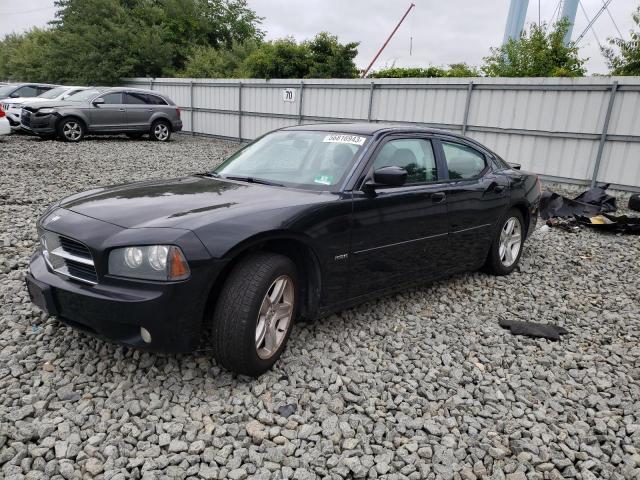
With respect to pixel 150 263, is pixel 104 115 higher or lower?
higher

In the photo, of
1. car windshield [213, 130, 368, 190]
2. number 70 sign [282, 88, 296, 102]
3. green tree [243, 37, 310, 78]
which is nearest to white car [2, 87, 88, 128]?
number 70 sign [282, 88, 296, 102]

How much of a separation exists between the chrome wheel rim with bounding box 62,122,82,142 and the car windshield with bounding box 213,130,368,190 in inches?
464

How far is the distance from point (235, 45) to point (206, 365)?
88.9 feet

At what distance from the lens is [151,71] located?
2648 centimetres

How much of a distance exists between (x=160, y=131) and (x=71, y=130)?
2847 millimetres

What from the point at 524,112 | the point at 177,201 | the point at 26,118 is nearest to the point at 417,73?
the point at 524,112

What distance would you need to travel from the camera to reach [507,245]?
5195 millimetres

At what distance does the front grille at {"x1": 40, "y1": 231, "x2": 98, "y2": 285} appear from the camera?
106 inches

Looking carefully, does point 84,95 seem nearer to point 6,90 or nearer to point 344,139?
point 6,90

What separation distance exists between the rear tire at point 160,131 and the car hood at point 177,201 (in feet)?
43.2

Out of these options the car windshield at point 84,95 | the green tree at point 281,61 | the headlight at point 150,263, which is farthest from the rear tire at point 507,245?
the green tree at point 281,61

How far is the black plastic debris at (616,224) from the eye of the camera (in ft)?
23.5

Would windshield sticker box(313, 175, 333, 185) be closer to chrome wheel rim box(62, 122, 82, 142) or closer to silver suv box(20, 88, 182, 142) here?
silver suv box(20, 88, 182, 142)

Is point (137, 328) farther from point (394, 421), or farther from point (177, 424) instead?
point (394, 421)
